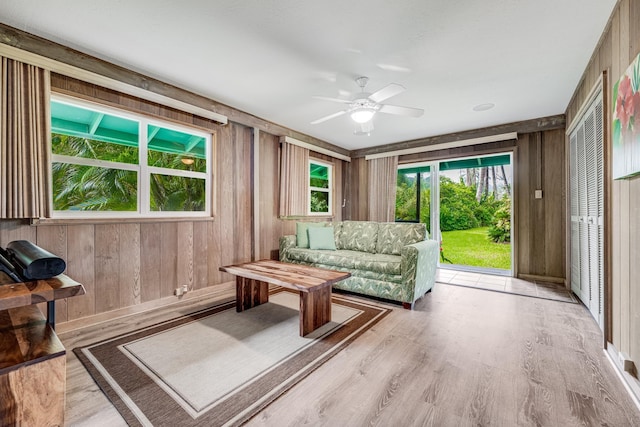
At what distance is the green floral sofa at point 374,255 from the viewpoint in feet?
10.0

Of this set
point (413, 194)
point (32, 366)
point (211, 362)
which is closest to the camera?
point (32, 366)

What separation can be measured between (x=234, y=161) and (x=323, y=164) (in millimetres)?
2139

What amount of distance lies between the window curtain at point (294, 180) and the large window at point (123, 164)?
1253 mm

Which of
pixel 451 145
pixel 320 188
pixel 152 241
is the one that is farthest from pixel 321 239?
pixel 451 145

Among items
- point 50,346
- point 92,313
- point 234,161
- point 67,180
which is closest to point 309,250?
point 234,161

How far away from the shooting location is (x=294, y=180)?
4664 mm

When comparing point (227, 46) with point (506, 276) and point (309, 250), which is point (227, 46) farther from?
point (506, 276)

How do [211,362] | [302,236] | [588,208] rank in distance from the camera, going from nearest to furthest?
[211,362] → [588,208] → [302,236]

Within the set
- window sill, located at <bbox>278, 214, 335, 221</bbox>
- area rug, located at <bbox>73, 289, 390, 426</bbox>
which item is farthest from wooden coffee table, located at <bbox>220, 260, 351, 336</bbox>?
window sill, located at <bbox>278, 214, 335, 221</bbox>

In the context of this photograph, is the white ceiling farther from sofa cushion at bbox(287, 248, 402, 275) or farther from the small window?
the small window

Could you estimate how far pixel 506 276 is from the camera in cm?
446

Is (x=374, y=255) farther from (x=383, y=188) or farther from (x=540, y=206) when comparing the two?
(x=540, y=206)


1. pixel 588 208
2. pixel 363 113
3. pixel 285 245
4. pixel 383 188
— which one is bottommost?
pixel 285 245

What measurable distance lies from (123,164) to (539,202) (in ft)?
18.0
